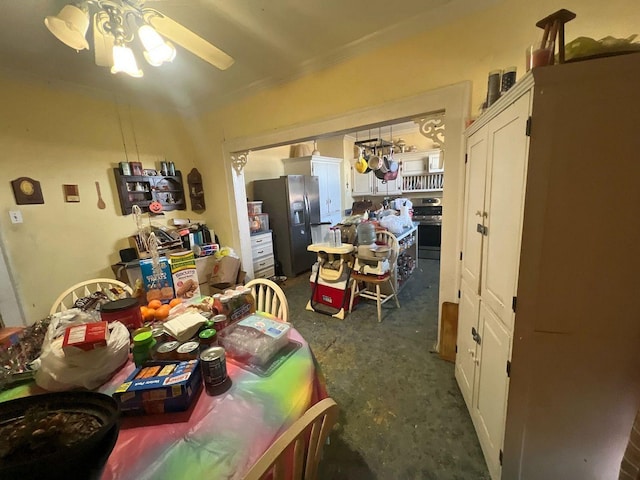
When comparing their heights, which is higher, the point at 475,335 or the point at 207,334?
the point at 207,334

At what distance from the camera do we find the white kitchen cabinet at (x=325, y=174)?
4559 mm

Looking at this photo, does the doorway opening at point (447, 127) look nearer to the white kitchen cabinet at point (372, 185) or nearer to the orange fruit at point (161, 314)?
the orange fruit at point (161, 314)

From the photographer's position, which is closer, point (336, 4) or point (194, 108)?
point (336, 4)

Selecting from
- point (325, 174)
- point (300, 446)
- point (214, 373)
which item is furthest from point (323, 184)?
point (300, 446)

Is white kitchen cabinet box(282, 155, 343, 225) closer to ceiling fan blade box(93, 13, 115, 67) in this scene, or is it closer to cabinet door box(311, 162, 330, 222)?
cabinet door box(311, 162, 330, 222)

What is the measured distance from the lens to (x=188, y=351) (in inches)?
37.4

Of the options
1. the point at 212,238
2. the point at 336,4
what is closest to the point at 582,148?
the point at 336,4

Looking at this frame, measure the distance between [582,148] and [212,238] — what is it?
354 centimetres

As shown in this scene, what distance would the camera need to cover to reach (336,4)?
158 centimetres

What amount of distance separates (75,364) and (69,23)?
4.58 feet

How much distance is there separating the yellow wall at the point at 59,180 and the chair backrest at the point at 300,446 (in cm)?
298

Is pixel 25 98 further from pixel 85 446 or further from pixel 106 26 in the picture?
pixel 85 446

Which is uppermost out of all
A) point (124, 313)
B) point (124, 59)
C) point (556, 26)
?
point (124, 59)

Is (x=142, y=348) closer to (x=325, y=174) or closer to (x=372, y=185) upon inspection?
(x=325, y=174)
